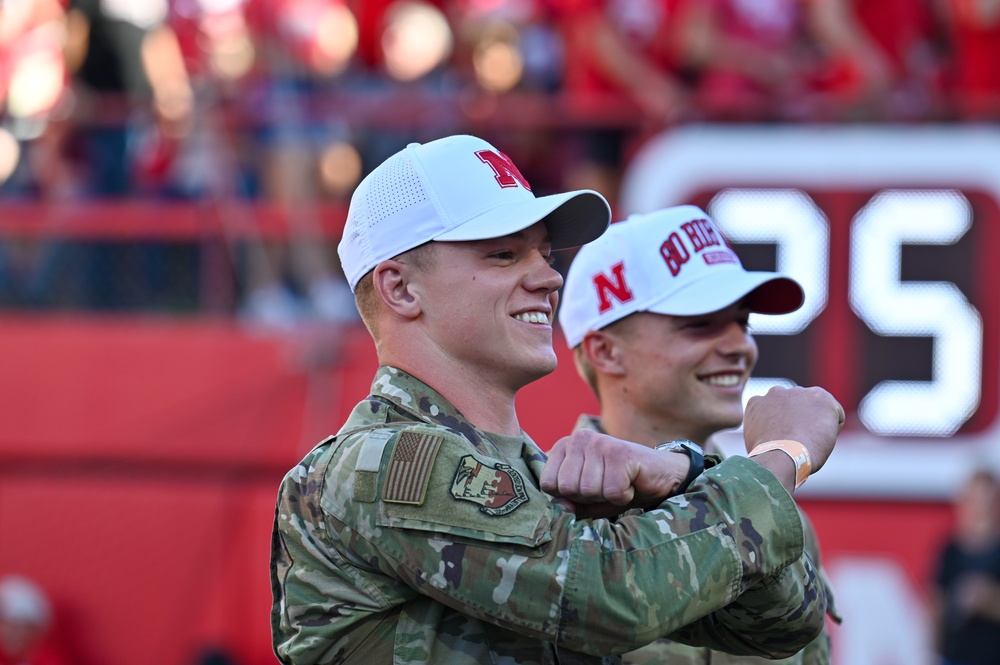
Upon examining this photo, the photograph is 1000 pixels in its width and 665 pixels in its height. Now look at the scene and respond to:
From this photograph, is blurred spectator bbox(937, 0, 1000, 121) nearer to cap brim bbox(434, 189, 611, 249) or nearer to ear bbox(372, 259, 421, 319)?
cap brim bbox(434, 189, 611, 249)

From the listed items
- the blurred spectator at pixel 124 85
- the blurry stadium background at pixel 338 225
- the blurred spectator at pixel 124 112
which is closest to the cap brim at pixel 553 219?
the blurry stadium background at pixel 338 225

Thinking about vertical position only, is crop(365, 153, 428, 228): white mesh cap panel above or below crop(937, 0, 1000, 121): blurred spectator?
below

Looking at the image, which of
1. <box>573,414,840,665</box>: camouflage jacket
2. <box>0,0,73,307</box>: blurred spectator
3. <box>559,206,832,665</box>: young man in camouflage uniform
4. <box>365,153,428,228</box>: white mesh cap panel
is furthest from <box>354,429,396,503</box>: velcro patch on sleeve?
<box>0,0,73,307</box>: blurred spectator

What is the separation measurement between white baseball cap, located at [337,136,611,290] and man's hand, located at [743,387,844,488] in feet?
1.26

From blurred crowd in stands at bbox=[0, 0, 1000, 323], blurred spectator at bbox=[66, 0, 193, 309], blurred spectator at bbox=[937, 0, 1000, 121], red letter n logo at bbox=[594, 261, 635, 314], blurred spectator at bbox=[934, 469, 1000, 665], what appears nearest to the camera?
red letter n logo at bbox=[594, 261, 635, 314]

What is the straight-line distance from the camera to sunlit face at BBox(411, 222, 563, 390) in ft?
6.55

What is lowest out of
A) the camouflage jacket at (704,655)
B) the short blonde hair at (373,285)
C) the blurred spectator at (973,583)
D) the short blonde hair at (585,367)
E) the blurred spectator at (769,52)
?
the blurred spectator at (973,583)

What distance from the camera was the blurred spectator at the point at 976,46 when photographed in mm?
6375

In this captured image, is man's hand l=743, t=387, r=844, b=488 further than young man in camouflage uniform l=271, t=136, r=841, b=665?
Yes

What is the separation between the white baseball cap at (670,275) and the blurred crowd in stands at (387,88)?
135 inches

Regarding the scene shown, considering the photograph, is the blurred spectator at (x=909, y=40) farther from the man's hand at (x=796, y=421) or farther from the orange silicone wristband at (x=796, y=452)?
the orange silicone wristband at (x=796, y=452)

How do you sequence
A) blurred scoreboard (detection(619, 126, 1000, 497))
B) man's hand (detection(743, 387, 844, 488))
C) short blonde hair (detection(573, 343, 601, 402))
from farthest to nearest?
1. blurred scoreboard (detection(619, 126, 1000, 497))
2. short blonde hair (detection(573, 343, 601, 402))
3. man's hand (detection(743, 387, 844, 488))

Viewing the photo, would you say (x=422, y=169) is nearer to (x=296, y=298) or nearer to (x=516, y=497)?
(x=516, y=497)

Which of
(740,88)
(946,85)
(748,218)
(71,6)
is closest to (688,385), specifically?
(748,218)
